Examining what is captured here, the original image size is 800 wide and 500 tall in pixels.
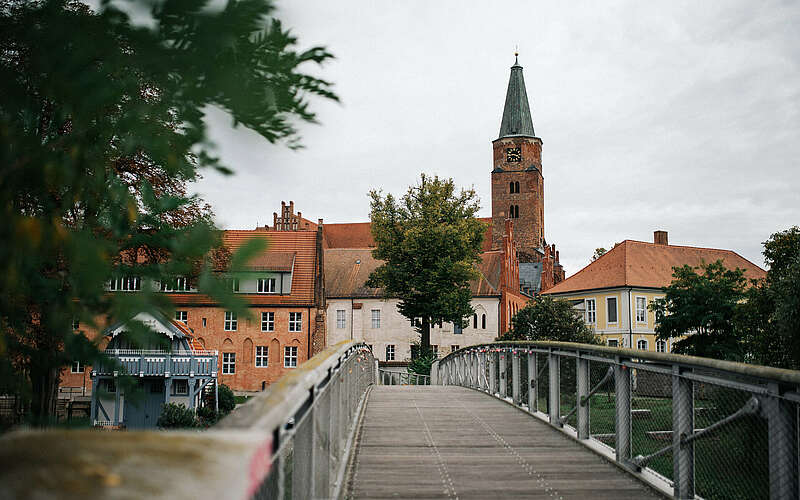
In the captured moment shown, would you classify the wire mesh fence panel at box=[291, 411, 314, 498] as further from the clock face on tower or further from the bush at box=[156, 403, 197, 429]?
the clock face on tower

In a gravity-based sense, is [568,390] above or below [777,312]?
below

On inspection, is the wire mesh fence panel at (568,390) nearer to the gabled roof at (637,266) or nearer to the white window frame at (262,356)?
the white window frame at (262,356)

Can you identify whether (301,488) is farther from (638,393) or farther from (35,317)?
(638,393)

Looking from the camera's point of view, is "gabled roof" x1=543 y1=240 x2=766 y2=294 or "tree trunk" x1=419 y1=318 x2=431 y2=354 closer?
"tree trunk" x1=419 y1=318 x2=431 y2=354

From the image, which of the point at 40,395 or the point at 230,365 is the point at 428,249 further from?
the point at 40,395

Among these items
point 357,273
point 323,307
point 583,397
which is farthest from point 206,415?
point 583,397

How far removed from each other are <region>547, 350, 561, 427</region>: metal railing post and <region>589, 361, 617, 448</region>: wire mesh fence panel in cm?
102

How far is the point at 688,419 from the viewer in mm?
5758

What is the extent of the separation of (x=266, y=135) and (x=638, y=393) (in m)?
5.60

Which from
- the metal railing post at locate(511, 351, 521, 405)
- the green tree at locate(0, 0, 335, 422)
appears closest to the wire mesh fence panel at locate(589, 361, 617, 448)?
the metal railing post at locate(511, 351, 521, 405)

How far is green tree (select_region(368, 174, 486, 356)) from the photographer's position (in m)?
37.0

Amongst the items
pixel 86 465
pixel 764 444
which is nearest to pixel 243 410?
pixel 86 465

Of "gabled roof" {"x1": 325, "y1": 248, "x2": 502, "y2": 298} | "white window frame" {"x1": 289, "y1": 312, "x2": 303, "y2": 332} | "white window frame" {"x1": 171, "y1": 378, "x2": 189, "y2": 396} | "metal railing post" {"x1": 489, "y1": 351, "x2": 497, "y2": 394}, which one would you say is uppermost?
"gabled roof" {"x1": 325, "y1": 248, "x2": 502, "y2": 298}

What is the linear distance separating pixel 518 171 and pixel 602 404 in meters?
78.3
